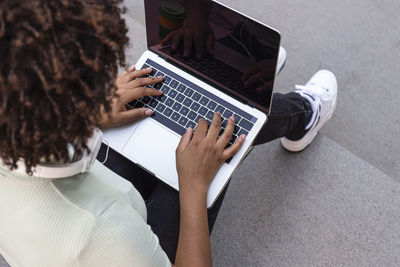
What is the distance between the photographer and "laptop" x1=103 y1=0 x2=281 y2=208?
86 centimetres

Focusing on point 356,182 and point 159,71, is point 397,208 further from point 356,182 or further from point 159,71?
point 159,71

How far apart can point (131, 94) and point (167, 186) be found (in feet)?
0.79

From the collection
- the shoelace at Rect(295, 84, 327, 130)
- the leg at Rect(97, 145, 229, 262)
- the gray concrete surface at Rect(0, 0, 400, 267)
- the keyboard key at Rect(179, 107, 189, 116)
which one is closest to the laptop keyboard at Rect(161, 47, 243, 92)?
the keyboard key at Rect(179, 107, 189, 116)

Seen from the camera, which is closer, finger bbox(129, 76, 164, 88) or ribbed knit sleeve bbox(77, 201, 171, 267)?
ribbed knit sleeve bbox(77, 201, 171, 267)

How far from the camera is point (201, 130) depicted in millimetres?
896

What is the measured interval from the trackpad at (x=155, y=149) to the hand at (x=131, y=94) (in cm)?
4

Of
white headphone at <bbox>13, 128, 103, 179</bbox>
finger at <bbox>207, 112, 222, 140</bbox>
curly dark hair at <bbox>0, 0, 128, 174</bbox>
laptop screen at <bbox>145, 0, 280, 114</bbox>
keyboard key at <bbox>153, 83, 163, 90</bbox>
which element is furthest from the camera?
keyboard key at <bbox>153, 83, 163, 90</bbox>

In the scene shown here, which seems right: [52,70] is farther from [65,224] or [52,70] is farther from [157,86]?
[157,86]

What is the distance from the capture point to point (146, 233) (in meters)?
0.69

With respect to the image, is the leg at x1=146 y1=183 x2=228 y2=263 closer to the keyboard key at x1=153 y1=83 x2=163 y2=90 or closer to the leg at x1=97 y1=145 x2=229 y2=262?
the leg at x1=97 y1=145 x2=229 y2=262

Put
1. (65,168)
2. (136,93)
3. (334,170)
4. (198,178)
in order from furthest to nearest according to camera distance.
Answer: (334,170)
(136,93)
(198,178)
(65,168)

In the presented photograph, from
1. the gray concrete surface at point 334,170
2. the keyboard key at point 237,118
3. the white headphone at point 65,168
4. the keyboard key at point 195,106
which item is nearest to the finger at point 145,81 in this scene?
the keyboard key at point 195,106

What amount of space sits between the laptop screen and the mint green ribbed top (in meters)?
0.41

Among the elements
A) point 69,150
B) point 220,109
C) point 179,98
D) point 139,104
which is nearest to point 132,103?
point 139,104
